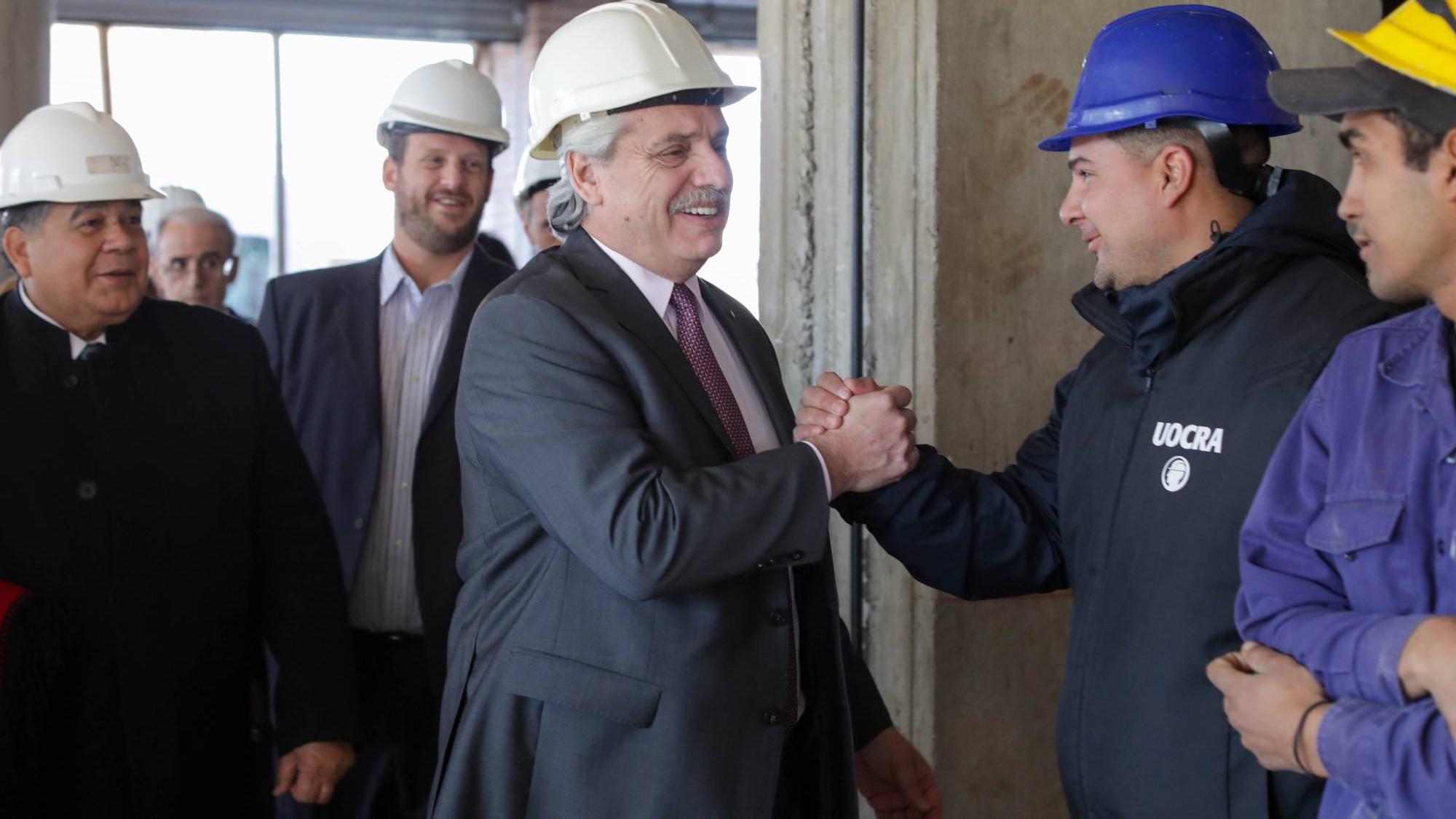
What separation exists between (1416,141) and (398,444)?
2.46m

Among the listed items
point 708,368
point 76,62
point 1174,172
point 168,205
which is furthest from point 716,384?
point 76,62

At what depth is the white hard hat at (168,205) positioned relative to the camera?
5301 mm

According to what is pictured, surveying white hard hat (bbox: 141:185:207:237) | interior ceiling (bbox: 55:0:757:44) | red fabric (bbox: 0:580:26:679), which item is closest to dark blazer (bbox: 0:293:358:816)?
red fabric (bbox: 0:580:26:679)

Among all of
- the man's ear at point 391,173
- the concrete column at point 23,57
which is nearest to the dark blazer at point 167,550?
the man's ear at point 391,173

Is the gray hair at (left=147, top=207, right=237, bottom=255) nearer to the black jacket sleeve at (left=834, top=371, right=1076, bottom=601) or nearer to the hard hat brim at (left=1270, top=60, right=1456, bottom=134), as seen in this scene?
the black jacket sleeve at (left=834, top=371, right=1076, bottom=601)

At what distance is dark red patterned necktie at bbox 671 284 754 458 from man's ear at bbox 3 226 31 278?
1.56 meters

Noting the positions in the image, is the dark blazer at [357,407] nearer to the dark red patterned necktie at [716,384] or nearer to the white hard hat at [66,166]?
the white hard hat at [66,166]

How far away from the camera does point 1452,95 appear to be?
5.19 feet

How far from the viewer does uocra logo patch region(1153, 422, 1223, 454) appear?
79.4 inches

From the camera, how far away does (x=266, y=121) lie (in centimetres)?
974

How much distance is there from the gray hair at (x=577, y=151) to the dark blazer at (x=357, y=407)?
1086 millimetres

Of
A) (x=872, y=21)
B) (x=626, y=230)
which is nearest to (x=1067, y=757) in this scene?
(x=626, y=230)

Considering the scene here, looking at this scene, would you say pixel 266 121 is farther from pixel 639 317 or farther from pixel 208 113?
pixel 639 317

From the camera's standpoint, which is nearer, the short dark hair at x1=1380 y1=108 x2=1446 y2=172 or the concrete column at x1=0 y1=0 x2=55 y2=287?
the short dark hair at x1=1380 y1=108 x2=1446 y2=172
